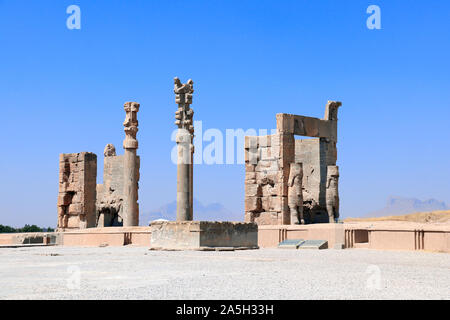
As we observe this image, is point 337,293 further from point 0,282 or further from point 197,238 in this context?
point 197,238

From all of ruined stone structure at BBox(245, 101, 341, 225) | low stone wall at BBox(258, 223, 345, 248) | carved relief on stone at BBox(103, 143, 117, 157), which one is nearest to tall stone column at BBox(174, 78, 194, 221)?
low stone wall at BBox(258, 223, 345, 248)

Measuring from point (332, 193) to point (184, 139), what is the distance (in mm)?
9926

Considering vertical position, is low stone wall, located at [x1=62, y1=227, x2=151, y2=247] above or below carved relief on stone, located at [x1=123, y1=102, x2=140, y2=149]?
below

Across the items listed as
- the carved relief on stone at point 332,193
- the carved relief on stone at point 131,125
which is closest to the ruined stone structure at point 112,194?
the carved relief on stone at point 131,125

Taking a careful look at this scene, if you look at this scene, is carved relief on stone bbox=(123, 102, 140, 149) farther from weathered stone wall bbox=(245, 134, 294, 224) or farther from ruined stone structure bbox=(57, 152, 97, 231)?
weathered stone wall bbox=(245, 134, 294, 224)

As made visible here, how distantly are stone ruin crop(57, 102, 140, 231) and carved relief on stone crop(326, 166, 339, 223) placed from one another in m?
8.51

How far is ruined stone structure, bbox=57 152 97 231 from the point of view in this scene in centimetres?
3047

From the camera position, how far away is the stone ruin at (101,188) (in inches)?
1054

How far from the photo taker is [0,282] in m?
8.66

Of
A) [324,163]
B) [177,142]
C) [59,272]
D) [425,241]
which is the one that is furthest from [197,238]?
[324,163]

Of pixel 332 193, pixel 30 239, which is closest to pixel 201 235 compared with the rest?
pixel 332 193

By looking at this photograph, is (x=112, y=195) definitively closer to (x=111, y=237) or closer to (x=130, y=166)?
(x=130, y=166)
